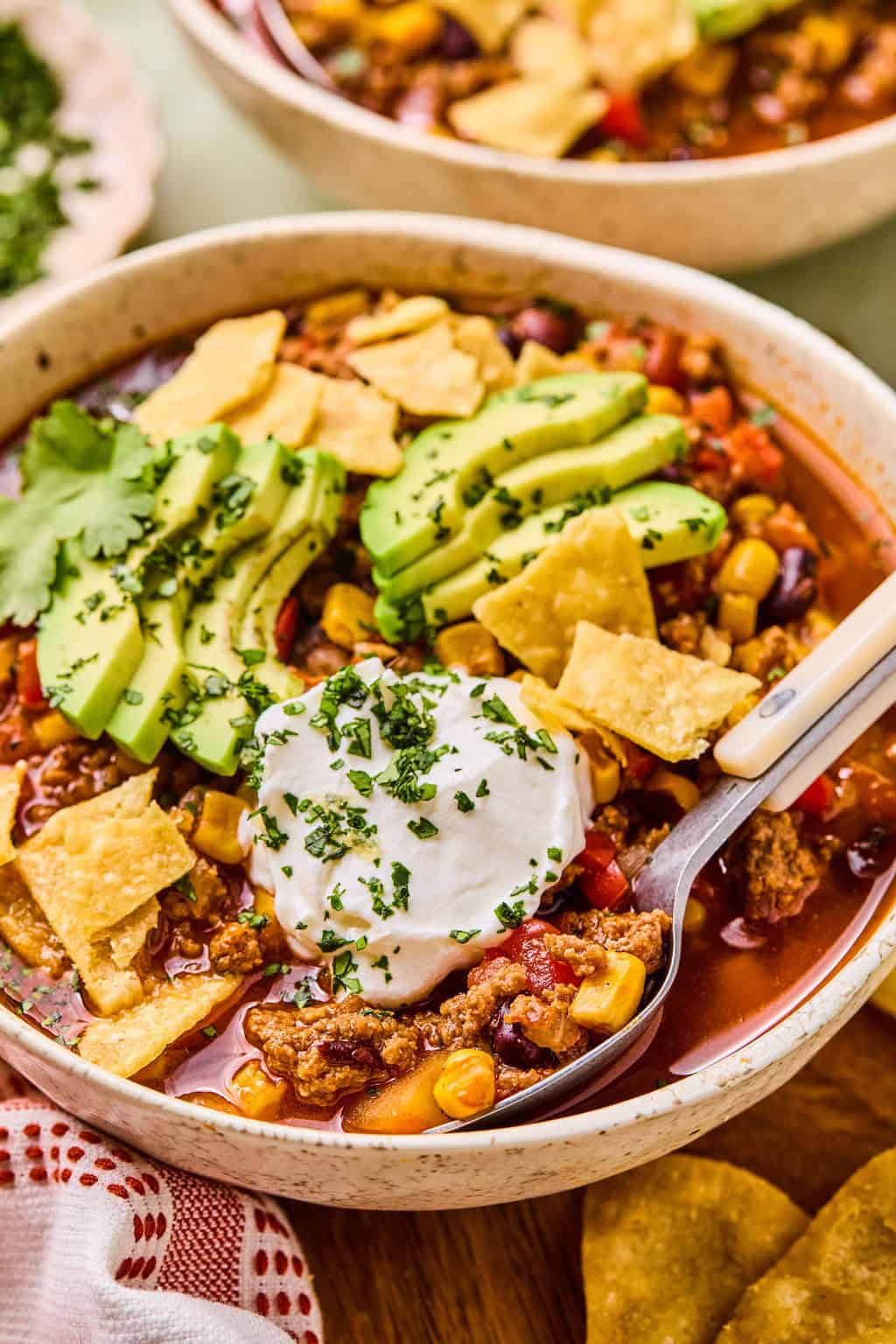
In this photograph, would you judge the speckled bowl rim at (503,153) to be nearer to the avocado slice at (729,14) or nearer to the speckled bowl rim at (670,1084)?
the speckled bowl rim at (670,1084)

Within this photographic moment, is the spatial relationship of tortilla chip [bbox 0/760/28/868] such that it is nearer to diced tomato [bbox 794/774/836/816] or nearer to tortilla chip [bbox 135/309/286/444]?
tortilla chip [bbox 135/309/286/444]

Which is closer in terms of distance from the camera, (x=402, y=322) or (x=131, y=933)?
(x=131, y=933)

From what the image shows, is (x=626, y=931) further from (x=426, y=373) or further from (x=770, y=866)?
(x=426, y=373)

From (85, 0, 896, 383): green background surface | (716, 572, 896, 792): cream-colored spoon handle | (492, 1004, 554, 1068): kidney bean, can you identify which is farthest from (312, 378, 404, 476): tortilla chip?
(85, 0, 896, 383): green background surface

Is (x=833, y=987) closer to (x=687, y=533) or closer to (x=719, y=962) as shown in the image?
(x=719, y=962)

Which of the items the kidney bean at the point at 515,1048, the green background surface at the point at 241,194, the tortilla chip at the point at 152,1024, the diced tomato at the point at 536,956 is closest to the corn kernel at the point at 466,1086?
the kidney bean at the point at 515,1048

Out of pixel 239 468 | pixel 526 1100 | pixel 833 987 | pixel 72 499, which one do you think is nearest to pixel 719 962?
pixel 833 987

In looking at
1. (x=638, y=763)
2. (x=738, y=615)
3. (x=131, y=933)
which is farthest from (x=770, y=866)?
(x=131, y=933)
